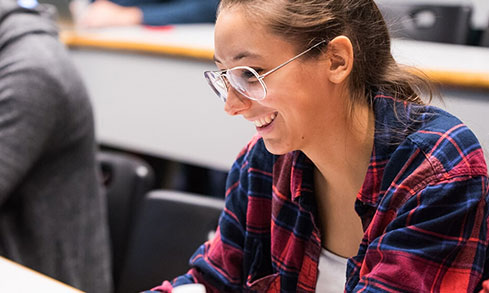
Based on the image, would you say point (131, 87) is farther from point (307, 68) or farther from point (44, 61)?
point (307, 68)

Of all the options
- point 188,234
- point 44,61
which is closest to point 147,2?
point 44,61

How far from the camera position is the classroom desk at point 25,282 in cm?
94

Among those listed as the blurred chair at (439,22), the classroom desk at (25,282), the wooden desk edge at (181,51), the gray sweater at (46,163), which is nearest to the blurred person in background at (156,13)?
the wooden desk edge at (181,51)

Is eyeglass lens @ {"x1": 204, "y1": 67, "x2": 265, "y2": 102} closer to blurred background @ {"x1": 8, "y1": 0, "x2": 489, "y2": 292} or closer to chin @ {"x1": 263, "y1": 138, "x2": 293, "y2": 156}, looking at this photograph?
chin @ {"x1": 263, "y1": 138, "x2": 293, "y2": 156}

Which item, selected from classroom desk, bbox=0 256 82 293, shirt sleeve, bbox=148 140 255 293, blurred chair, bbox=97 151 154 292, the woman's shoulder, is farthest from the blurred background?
the woman's shoulder

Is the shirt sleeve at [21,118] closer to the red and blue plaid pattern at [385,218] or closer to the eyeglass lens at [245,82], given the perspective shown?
the red and blue plaid pattern at [385,218]

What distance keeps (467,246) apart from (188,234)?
1.99ft

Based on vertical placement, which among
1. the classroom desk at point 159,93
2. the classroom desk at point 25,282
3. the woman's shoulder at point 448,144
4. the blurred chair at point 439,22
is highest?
the woman's shoulder at point 448,144

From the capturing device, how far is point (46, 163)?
4.74 feet

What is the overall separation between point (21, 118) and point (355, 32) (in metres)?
0.83

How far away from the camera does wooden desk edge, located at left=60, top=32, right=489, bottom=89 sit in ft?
4.00

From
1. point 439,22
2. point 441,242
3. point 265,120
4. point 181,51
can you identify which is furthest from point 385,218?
point 439,22

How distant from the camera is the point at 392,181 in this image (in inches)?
31.0

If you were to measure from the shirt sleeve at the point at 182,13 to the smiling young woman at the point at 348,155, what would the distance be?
6.82ft
